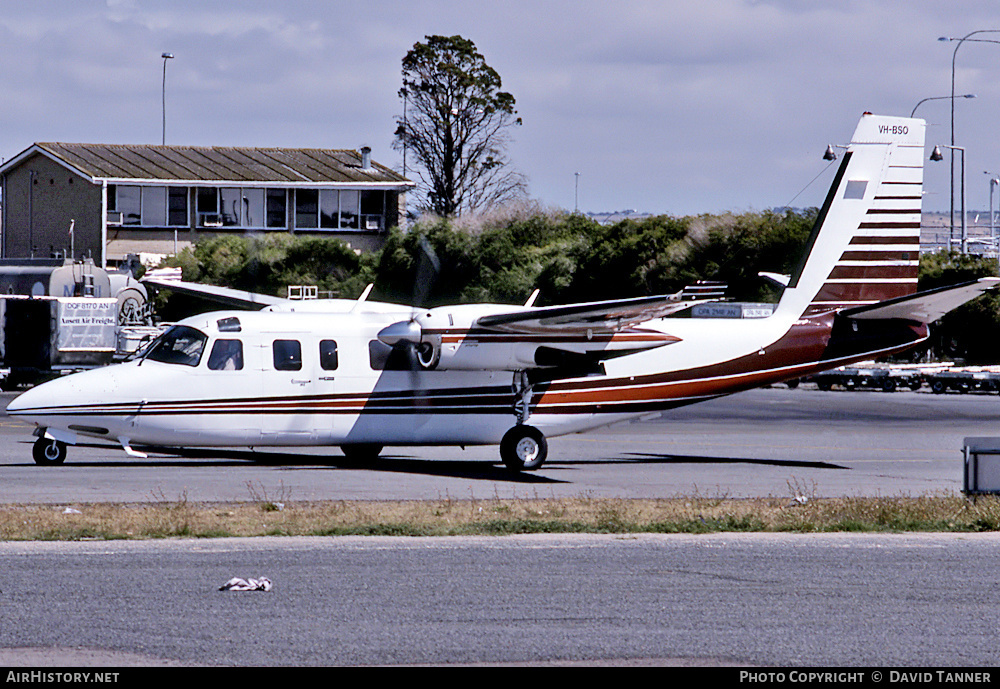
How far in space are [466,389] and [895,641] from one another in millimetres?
11701

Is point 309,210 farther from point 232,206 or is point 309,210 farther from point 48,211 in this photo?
point 48,211

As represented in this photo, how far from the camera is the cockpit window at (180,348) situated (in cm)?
1809

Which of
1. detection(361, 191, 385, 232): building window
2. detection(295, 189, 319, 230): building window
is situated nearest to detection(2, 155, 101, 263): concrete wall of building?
detection(295, 189, 319, 230): building window

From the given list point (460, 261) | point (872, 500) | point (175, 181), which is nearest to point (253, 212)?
point (175, 181)

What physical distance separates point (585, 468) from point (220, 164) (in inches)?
1854

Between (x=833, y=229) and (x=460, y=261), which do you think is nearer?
(x=833, y=229)

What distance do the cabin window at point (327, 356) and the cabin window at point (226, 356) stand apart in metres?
1.28

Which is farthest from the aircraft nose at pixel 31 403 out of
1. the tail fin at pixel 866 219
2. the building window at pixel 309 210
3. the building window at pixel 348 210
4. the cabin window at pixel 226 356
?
the building window at pixel 348 210

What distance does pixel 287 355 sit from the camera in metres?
18.4

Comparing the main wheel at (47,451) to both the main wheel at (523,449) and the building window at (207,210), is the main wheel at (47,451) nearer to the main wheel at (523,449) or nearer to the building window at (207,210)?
the main wheel at (523,449)

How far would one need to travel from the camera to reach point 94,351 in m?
36.9

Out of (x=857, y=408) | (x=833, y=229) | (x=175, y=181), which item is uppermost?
(x=175, y=181)

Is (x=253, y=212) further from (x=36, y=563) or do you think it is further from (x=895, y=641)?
(x=895, y=641)

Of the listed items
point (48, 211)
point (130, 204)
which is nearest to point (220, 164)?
point (130, 204)
